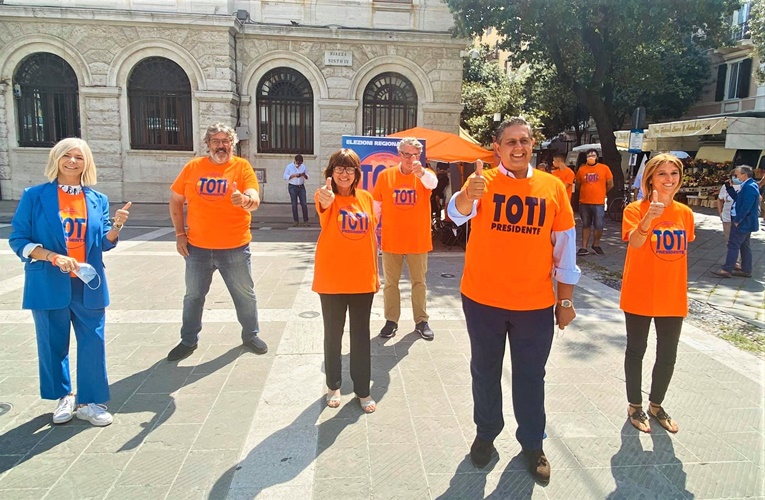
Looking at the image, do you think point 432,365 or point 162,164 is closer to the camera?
point 432,365

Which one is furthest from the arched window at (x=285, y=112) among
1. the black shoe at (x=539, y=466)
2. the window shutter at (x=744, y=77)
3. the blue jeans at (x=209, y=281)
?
the window shutter at (x=744, y=77)

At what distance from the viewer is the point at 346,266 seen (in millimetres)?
3426

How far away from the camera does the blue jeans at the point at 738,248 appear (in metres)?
7.61

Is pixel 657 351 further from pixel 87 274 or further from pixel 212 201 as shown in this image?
pixel 87 274

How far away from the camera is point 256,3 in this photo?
15781 mm

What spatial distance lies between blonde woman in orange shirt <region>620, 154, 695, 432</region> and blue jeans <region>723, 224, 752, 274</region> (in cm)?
525

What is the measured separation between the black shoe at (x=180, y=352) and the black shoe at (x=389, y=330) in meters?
1.73

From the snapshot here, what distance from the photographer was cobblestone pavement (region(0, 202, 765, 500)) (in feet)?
8.98

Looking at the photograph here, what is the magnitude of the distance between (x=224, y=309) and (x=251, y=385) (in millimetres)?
2078

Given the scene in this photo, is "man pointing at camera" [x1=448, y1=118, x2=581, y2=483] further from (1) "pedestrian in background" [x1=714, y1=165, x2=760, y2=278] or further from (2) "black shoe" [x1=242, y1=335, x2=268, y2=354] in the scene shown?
(1) "pedestrian in background" [x1=714, y1=165, x2=760, y2=278]

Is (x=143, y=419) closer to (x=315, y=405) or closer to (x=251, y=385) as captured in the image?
(x=251, y=385)

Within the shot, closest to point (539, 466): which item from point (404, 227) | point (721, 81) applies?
point (404, 227)

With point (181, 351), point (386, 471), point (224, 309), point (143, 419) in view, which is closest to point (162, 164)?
point (224, 309)

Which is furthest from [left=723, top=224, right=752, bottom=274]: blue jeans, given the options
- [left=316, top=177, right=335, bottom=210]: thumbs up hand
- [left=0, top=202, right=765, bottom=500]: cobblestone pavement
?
[left=316, top=177, right=335, bottom=210]: thumbs up hand
